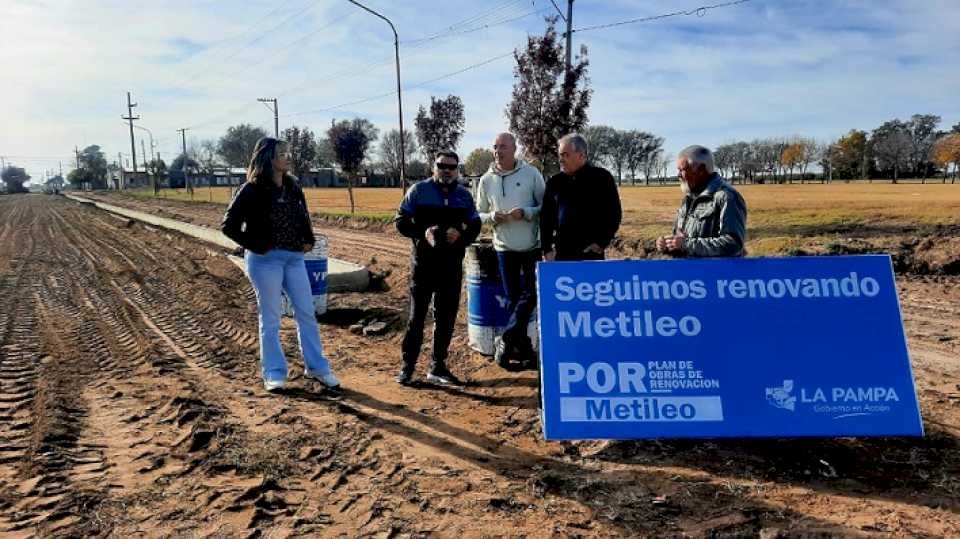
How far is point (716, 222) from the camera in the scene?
398 cm

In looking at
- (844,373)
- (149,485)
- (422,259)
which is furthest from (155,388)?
(844,373)

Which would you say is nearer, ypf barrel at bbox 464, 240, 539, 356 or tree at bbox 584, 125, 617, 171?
ypf barrel at bbox 464, 240, 539, 356

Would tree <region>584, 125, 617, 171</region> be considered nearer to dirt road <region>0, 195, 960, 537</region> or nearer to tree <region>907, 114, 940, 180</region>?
tree <region>907, 114, 940, 180</region>

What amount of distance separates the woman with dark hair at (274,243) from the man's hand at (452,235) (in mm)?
1184

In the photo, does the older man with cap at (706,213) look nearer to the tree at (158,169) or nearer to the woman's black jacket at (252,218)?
the woman's black jacket at (252,218)

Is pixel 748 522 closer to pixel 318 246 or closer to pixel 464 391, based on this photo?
pixel 464 391

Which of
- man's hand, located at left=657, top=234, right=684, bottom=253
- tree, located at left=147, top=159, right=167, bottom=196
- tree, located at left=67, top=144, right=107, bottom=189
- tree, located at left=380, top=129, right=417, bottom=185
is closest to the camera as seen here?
man's hand, located at left=657, top=234, right=684, bottom=253

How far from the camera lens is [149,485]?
3609 mm

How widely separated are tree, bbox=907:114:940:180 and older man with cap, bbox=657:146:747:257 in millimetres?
97974

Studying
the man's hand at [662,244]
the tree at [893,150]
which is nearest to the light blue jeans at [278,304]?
the man's hand at [662,244]

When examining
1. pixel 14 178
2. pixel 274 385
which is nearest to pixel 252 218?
pixel 274 385

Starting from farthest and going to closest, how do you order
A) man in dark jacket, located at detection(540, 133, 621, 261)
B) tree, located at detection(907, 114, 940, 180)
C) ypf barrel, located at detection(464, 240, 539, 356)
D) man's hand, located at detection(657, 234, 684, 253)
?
tree, located at detection(907, 114, 940, 180) < ypf barrel, located at detection(464, 240, 539, 356) < man in dark jacket, located at detection(540, 133, 621, 261) < man's hand, located at detection(657, 234, 684, 253)

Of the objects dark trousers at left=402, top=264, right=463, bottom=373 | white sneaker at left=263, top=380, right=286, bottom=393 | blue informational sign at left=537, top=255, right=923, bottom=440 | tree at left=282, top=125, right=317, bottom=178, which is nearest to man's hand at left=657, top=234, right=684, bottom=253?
blue informational sign at left=537, top=255, right=923, bottom=440

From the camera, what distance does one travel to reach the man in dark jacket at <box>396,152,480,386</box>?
5.16 metres
